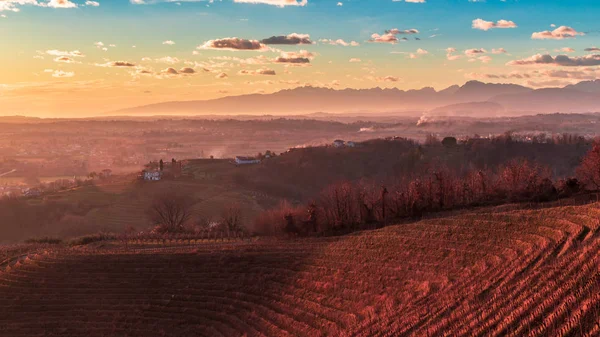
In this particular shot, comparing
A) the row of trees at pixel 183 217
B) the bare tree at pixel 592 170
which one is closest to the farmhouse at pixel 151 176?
the row of trees at pixel 183 217

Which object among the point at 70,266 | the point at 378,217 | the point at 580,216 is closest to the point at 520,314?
the point at 580,216

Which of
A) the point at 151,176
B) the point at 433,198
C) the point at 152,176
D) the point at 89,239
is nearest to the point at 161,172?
the point at 152,176

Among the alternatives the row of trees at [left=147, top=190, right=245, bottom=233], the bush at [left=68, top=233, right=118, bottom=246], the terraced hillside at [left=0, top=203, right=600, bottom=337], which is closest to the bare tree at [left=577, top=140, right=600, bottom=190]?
the terraced hillside at [left=0, top=203, right=600, bottom=337]

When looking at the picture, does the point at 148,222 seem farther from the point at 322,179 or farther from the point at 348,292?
the point at 348,292

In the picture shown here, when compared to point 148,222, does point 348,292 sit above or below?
above

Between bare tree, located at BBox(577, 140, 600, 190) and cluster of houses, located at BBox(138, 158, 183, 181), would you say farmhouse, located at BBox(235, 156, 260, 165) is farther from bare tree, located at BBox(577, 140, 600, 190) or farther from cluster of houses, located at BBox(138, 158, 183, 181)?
bare tree, located at BBox(577, 140, 600, 190)

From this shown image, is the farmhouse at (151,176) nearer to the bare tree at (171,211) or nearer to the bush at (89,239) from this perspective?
the bare tree at (171,211)
